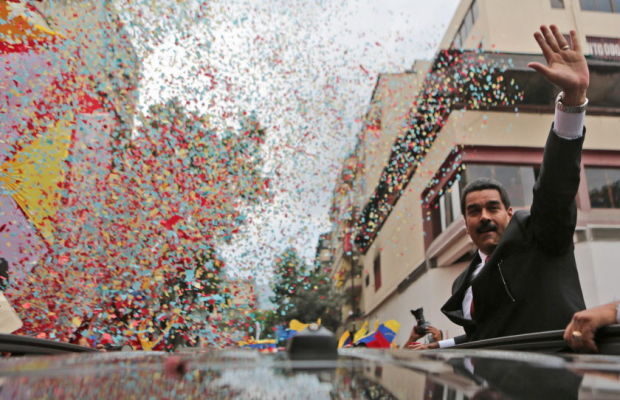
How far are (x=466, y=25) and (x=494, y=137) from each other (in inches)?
227

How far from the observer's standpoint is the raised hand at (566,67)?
2.34m

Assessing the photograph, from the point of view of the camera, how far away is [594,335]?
1.57 metres

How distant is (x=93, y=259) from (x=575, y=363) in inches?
336

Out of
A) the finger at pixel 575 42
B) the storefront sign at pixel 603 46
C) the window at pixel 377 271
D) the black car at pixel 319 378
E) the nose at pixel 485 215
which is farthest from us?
the window at pixel 377 271

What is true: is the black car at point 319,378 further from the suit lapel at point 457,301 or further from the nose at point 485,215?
the nose at point 485,215

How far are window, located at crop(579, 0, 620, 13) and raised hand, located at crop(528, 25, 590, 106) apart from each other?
54.4ft

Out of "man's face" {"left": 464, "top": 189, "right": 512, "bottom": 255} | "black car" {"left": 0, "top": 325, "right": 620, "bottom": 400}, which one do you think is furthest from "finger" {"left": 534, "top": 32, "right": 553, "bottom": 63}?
"black car" {"left": 0, "top": 325, "right": 620, "bottom": 400}

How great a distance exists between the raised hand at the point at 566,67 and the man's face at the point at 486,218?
0.84 meters

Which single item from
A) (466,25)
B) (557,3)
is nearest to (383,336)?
(466,25)

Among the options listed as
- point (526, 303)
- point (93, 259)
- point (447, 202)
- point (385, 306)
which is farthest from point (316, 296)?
point (526, 303)

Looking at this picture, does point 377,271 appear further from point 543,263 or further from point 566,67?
point 566,67

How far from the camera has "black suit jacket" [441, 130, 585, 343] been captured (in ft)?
→ 7.39

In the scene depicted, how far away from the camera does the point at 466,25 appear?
54.1ft

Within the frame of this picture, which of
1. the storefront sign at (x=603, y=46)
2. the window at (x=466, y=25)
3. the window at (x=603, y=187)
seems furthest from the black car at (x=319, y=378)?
the storefront sign at (x=603, y=46)
